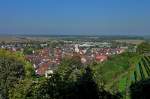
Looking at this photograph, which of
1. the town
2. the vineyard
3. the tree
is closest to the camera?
the vineyard

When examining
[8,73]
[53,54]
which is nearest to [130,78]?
[8,73]

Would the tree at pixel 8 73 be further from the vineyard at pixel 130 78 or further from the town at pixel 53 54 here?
the vineyard at pixel 130 78

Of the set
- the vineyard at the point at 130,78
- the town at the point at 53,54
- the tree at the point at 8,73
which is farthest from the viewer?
the town at the point at 53,54

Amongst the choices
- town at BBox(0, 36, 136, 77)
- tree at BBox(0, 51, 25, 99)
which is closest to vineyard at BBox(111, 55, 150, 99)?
tree at BBox(0, 51, 25, 99)

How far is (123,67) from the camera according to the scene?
130ft

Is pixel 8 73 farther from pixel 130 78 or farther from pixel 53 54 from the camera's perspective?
pixel 53 54

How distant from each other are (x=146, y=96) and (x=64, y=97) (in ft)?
19.4

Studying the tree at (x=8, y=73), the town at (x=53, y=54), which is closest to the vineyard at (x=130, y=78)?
the tree at (x=8, y=73)

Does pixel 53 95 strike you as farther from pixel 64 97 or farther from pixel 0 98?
pixel 0 98

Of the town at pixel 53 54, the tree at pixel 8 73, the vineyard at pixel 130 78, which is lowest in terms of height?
the town at pixel 53 54

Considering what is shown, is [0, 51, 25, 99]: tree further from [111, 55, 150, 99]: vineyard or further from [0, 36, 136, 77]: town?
[111, 55, 150, 99]: vineyard

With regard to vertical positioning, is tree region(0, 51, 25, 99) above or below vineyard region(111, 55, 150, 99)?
below

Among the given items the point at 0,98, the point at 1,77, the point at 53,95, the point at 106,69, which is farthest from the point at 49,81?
the point at 106,69

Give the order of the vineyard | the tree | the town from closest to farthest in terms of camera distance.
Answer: the vineyard
the tree
the town
